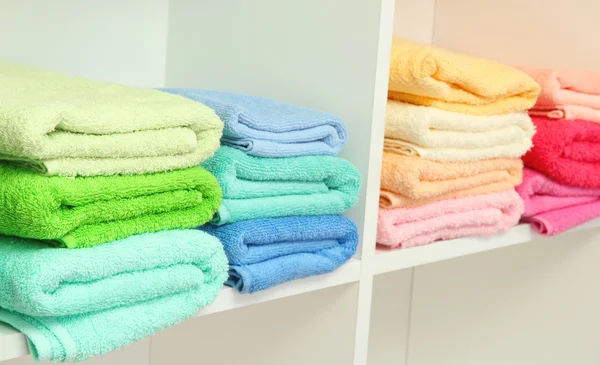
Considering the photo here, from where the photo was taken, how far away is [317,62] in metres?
0.89

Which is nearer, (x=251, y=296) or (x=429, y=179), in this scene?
(x=251, y=296)

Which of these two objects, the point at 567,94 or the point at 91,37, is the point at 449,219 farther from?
the point at 91,37

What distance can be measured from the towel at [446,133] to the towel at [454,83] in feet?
0.04

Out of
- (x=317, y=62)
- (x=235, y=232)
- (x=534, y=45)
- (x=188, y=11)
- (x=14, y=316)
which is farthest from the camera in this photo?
(x=534, y=45)

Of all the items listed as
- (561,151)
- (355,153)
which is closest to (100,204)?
(355,153)

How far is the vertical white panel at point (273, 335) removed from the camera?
89cm

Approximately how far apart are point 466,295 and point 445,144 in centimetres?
59

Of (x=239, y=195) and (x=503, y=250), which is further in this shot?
(x=503, y=250)

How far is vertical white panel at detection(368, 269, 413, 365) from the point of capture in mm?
1473

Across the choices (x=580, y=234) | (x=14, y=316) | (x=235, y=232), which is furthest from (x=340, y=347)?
(x=580, y=234)

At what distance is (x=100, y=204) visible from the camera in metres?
0.60

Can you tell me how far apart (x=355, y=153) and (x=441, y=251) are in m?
0.20

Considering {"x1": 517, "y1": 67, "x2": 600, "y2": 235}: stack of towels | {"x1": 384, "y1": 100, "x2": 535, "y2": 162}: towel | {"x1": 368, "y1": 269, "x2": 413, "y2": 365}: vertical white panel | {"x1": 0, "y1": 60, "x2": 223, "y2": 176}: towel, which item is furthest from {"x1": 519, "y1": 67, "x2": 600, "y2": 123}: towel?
{"x1": 0, "y1": 60, "x2": 223, "y2": 176}: towel

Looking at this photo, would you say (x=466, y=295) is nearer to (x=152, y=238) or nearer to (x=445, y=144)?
(x=445, y=144)
